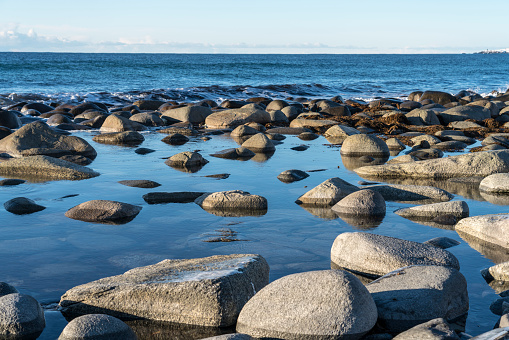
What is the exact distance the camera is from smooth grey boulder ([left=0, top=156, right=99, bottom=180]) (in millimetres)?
7984

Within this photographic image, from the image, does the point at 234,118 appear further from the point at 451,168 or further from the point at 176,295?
the point at 176,295

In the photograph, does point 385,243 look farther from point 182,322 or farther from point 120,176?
point 120,176

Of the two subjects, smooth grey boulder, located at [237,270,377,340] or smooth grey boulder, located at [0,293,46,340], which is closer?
smooth grey boulder, located at [237,270,377,340]

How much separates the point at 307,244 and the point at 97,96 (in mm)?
20715

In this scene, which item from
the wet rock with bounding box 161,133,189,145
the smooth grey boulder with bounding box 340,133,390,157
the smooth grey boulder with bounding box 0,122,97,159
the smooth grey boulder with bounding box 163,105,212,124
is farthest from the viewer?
the smooth grey boulder with bounding box 163,105,212,124

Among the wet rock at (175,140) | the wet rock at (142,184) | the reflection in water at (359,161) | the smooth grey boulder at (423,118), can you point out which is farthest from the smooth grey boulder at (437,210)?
the smooth grey boulder at (423,118)

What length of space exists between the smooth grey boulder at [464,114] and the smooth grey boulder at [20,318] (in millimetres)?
13917

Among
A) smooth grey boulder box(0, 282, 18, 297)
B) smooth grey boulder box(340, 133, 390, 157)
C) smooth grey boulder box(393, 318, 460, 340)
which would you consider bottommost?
smooth grey boulder box(340, 133, 390, 157)

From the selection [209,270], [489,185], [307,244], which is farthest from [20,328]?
[489,185]

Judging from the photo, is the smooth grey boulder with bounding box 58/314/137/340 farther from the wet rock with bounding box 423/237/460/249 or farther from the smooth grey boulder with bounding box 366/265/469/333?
the wet rock with bounding box 423/237/460/249

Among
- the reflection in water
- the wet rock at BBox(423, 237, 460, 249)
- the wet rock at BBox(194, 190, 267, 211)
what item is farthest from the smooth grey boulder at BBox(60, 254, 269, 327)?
the reflection in water

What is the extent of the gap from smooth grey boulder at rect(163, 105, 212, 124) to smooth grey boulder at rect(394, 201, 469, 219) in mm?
10759

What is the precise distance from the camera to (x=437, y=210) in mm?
5953

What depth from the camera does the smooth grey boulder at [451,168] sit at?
805cm
